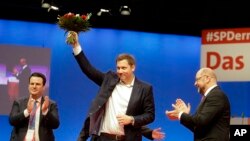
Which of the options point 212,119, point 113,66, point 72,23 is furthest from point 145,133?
point 113,66

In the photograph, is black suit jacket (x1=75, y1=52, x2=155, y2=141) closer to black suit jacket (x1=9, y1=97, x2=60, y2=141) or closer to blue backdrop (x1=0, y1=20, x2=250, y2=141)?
black suit jacket (x1=9, y1=97, x2=60, y2=141)

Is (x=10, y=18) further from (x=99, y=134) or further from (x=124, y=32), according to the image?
(x=99, y=134)

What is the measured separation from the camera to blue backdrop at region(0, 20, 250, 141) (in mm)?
9141

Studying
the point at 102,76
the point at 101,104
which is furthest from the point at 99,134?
the point at 102,76

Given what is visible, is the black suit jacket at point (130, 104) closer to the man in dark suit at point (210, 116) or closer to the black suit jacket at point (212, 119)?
the man in dark suit at point (210, 116)

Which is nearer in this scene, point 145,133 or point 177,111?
point 177,111

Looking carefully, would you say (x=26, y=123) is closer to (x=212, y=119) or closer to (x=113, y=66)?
(x=212, y=119)

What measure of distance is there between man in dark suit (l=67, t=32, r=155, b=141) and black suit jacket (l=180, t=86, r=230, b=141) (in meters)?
0.39

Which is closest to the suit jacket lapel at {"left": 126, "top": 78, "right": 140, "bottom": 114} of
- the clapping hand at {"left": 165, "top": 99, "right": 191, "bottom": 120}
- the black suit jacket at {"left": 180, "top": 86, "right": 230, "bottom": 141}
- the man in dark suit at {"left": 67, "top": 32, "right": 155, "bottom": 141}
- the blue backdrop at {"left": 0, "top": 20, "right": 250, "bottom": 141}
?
A: the man in dark suit at {"left": 67, "top": 32, "right": 155, "bottom": 141}

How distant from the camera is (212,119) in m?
3.95

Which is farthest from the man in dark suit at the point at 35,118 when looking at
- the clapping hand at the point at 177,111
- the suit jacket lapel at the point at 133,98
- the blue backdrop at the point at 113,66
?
the blue backdrop at the point at 113,66

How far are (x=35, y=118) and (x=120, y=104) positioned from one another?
77 centimetres

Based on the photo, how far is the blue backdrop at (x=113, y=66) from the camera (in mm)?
9141

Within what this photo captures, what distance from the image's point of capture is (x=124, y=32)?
949cm
